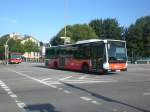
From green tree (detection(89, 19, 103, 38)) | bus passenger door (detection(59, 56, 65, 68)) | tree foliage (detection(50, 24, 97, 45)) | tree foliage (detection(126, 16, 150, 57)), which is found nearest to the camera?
bus passenger door (detection(59, 56, 65, 68))

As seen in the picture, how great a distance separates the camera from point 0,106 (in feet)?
37.8

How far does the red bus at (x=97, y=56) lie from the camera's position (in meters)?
28.4

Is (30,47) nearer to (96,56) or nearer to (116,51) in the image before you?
(96,56)

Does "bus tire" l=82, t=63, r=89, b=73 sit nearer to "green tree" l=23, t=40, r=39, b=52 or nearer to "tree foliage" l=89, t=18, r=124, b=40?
"tree foliage" l=89, t=18, r=124, b=40

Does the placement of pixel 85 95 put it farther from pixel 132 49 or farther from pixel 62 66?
pixel 132 49

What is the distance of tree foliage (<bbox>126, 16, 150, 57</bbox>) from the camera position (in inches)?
3932

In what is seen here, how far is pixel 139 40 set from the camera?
4023 inches

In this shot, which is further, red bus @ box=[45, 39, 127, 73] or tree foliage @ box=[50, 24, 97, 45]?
tree foliage @ box=[50, 24, 97, 45]

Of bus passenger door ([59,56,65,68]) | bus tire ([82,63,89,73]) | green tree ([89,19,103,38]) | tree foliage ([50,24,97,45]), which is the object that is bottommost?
bus tire ([82,63,89,73])

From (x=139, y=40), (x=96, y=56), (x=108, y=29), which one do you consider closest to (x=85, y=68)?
(x=96, y=56)

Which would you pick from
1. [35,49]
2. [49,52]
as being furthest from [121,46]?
[35,49]

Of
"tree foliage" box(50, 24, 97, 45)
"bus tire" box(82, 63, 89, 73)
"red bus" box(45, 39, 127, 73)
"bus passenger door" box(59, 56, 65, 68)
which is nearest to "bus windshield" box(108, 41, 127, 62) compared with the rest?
"red bus" box(45, 39, 127, 73)

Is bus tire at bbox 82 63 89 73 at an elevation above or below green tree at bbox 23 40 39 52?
below

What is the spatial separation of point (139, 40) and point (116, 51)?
7488cm
